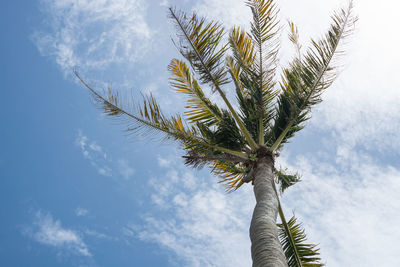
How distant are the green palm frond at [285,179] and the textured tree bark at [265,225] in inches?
82.9

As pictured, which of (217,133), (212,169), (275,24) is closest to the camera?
(275,24)

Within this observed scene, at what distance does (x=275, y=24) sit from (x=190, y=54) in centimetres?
206

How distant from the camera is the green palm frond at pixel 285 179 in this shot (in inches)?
347

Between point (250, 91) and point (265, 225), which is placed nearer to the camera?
point (265, 225)

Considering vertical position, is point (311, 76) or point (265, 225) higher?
point (311, 76)

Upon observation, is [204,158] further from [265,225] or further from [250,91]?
[265,225]

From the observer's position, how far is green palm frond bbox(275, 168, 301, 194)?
882 centimetres

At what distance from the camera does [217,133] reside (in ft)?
27.3

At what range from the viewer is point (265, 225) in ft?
16.3

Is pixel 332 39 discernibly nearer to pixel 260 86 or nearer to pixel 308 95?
pixel 308 95

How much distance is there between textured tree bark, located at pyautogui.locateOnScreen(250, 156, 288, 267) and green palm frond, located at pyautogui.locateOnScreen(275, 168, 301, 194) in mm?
2106

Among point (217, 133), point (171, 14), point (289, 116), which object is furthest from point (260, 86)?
point (171, 14)

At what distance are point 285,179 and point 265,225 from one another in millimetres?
4144

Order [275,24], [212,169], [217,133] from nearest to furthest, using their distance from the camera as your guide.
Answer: [275,24]
[217,133]
[212,169]
